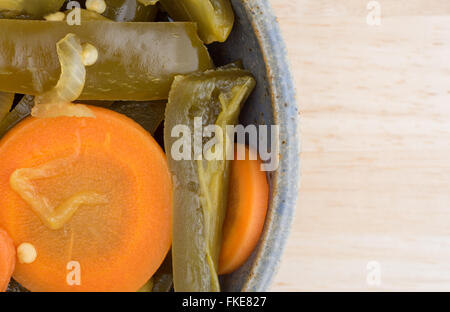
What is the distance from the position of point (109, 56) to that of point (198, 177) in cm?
23

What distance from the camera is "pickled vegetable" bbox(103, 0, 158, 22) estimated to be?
0.94m

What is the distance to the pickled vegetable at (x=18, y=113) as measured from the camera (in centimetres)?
95

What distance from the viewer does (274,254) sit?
85 cm

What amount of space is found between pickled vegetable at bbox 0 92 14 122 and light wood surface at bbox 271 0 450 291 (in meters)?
0.62

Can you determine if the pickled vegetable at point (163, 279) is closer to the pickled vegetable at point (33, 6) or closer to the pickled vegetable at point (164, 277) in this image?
the pickled vegetable at point (164, 277)

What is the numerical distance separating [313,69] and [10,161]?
68cm

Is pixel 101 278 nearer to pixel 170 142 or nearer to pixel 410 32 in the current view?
pixel 170 142

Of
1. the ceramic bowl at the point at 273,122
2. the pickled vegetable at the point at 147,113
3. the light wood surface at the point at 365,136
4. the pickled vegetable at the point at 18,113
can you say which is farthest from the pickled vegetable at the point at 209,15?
the light wood surface at the point at 365,136

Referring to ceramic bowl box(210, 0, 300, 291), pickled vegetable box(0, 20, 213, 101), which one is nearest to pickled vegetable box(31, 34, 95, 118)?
pickled vegetable box(0, 20, 213, 101)

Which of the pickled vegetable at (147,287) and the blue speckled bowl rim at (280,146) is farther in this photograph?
the pickled vegetable at (147,287)

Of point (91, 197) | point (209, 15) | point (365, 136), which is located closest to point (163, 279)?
point (91, 197)

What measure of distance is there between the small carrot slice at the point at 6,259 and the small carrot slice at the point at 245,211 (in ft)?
1.11

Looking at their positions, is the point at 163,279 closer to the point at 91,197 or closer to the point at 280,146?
the point at 91,197
